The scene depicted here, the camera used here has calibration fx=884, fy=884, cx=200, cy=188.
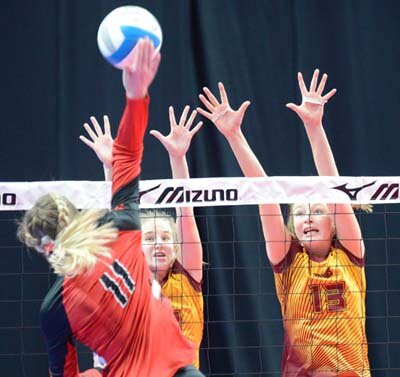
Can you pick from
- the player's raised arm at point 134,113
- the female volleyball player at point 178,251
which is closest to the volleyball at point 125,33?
the player's raised arm at point 134,113

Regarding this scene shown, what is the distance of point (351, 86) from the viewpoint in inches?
265

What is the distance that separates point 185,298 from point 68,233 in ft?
6.14

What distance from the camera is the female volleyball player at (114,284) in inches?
124

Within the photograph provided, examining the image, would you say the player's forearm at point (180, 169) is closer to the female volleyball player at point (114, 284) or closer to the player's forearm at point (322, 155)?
the player's forearm at point (322, 155)

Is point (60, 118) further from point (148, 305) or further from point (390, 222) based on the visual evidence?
point (148, 305)

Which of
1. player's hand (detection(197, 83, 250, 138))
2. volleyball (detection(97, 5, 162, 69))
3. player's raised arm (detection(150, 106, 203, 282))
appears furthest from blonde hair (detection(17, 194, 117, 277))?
player's hand (detection(197, 83, 250, 138))

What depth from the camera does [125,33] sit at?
3.40m

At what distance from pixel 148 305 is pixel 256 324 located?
3284 millimetres

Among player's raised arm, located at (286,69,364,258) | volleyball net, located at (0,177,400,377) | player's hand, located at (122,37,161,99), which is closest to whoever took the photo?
player's hand, located at (122,37,161,99)

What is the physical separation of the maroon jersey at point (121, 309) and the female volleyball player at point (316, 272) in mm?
1619

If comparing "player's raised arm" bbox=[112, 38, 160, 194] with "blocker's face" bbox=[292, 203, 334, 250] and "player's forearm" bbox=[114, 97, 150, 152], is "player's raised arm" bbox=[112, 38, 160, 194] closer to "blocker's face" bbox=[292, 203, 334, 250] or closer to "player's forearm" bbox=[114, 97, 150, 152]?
"player's forearm" bbox=[114, 97, 150, 152]

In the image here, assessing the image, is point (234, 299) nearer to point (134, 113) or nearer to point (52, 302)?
point (52, 302)

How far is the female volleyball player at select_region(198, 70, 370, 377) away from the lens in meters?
4.75

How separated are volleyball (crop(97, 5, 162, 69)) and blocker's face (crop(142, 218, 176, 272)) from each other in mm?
1661
